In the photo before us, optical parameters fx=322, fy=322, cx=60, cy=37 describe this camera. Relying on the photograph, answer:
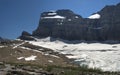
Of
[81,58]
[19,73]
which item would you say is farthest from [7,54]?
[19,73]

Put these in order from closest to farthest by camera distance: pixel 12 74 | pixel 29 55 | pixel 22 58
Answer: pixel 12 74, pixel 22 58, pixel 29 55

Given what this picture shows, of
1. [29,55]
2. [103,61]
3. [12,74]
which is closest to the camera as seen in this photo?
[12,74]

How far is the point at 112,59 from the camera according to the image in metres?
149

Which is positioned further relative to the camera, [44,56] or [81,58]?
[81,58]

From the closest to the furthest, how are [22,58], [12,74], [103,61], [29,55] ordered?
[12,74] → [22,58] → [29,55] → [103,61]

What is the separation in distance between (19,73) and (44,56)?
390ft

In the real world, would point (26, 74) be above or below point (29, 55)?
above

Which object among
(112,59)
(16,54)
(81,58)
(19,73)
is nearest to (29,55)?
(16,54)

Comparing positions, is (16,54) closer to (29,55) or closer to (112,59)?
(29,55)

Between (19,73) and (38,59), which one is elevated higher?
(19,73)

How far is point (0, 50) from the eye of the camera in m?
131

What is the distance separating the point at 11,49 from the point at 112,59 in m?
46.8

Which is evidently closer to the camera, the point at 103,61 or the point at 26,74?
the point at 26,74

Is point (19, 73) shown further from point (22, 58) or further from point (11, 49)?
point (11, 49)
